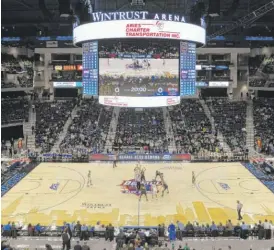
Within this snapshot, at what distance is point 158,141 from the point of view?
35.8m

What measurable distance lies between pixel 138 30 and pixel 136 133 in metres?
16.9

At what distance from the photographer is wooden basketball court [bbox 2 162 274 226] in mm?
19172

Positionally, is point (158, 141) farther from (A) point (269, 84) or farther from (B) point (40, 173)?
(A) point (269, 84)

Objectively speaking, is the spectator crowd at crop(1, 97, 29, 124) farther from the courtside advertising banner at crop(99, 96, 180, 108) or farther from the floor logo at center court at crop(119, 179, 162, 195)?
the courtside advertising banner at crop(99, 96, 180, 108)

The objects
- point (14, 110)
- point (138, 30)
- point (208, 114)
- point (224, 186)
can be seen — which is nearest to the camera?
point (138, 30)

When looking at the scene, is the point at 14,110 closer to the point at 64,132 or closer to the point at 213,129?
the point at 64,132

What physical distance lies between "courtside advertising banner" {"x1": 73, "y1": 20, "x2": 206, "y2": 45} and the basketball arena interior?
59 mm

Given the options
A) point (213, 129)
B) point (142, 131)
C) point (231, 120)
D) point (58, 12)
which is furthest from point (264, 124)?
point (58, 12)

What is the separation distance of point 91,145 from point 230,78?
67.4ft

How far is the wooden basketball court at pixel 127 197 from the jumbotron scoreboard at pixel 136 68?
5.57 m

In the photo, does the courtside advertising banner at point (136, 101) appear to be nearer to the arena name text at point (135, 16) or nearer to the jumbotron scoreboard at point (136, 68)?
the jumbotron scoreboard at point (136, 68)

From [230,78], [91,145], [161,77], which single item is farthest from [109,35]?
[230,78]

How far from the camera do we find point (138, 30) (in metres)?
21.3

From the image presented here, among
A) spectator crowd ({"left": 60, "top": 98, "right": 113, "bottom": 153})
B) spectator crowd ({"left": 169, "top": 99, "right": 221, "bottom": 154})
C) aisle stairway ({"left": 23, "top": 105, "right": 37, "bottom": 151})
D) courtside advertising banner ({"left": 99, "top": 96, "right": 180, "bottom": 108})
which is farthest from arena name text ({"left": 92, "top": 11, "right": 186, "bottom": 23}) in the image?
aisle stairway ({"left": 23, "top": 105, "right": 37, "bottom": 151})
